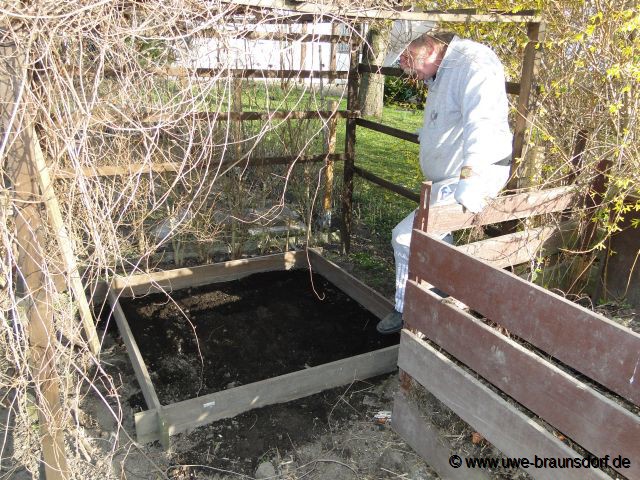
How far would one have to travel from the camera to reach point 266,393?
3.17 meters

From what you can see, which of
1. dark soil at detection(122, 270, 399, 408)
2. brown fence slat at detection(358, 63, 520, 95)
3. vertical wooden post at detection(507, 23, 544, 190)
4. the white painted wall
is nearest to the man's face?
the white painted wall

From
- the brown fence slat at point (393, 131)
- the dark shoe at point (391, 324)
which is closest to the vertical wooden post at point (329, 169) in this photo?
the brown fence slat at point (393, 131)

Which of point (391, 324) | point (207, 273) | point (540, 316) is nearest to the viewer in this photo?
point (540, 316)

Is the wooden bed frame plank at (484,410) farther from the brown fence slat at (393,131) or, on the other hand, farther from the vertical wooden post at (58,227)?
the brown fence slat at (393,131)

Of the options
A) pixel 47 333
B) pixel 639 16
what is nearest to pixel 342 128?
pixel 639 16

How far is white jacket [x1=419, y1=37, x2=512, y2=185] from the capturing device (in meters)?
3.01

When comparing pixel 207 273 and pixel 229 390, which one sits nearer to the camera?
pixel 229 390

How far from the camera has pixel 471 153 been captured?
9.75ft

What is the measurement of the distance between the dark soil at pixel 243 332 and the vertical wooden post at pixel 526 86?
1.54 metres

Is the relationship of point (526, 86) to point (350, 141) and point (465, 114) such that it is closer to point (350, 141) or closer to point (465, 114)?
point (465, 114)

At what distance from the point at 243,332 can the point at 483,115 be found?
86.5 inches

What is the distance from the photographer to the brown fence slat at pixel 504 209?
273 cm

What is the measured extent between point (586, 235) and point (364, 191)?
133 inches

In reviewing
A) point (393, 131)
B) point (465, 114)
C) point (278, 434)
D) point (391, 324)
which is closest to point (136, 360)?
point (278, 434)
